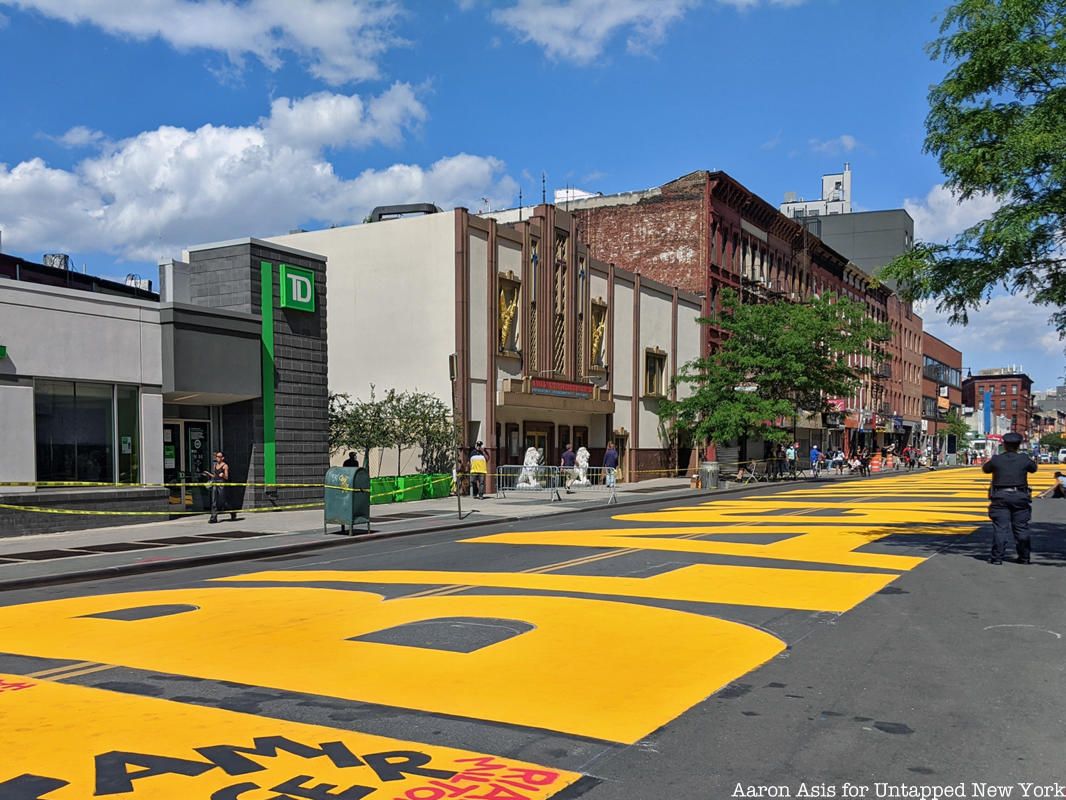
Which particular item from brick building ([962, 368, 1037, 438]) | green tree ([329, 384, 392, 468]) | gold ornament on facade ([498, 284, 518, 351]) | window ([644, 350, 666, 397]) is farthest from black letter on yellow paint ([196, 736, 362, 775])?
brick building ([962, 368, 1037, 438])

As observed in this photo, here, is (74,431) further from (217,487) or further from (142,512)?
(217,487)

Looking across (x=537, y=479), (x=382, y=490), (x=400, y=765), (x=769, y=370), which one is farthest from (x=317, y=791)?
(x=769, y=370)

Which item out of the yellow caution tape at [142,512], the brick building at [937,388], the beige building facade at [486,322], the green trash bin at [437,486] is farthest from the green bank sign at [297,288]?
the brick building at [937,388]

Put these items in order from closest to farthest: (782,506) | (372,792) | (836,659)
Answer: (372,792) < (836,659) < (782,506)

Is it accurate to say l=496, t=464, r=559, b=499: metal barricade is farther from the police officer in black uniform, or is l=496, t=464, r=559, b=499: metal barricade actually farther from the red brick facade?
the police officer in black uniform

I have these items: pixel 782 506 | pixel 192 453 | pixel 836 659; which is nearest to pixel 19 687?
pixel 836 659

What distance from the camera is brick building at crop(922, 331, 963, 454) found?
109m

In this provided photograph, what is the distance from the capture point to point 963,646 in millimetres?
8195

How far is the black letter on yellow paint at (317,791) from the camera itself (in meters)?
4.63

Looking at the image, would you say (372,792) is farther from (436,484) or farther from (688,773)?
(436,484)

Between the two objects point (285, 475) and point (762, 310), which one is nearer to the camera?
point (285, 475)

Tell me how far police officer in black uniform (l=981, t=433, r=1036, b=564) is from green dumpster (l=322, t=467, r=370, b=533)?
11399 mm

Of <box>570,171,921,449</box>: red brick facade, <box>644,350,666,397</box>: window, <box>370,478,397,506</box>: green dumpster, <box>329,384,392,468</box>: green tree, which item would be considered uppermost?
<box>570,171,921,449</box>: red brick facade

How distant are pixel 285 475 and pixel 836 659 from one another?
19610mm
